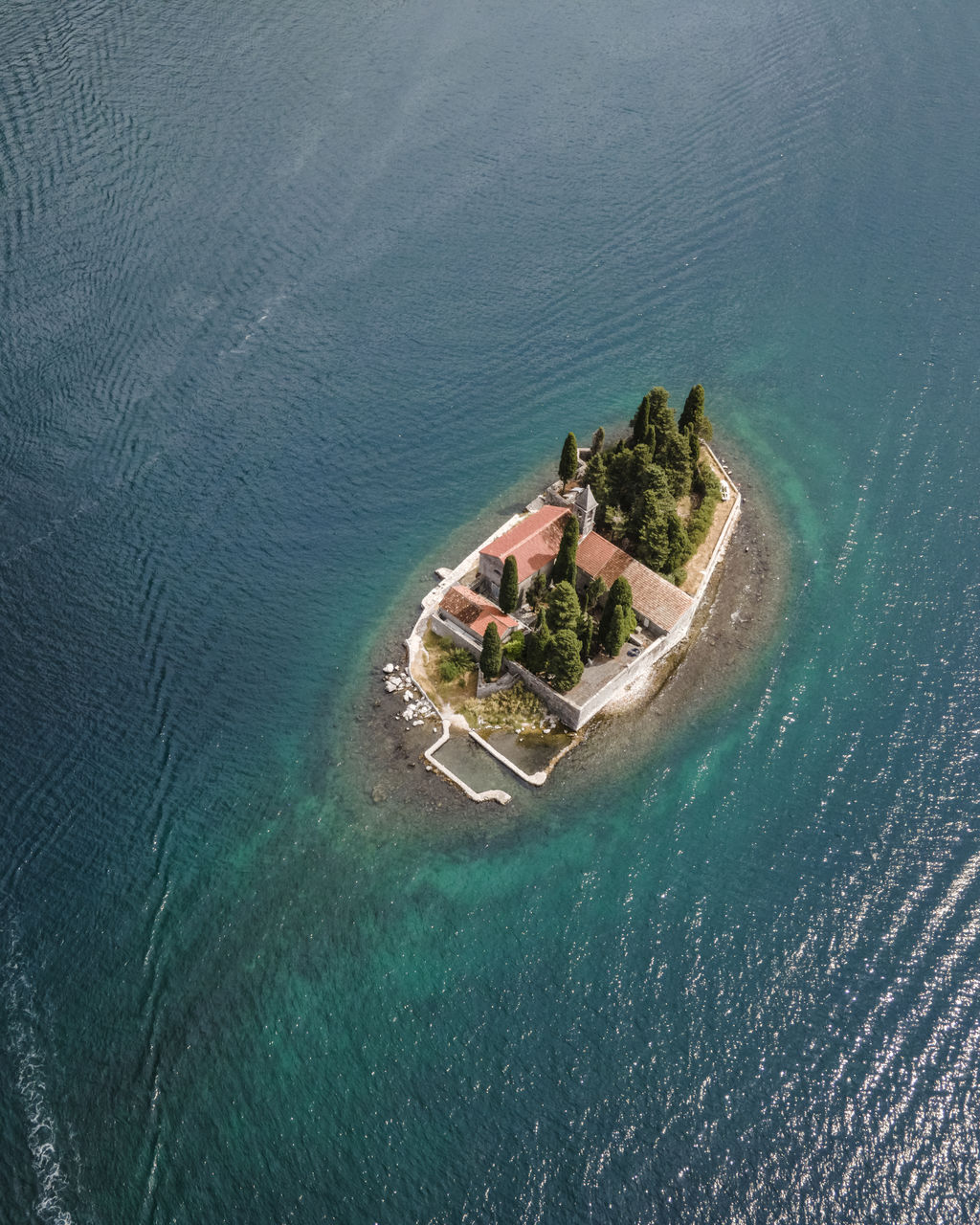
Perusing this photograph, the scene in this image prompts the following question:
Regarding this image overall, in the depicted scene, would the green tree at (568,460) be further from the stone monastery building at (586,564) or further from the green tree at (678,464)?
the green tree at (678,464)

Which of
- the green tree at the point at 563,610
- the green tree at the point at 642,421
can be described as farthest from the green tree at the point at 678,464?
the green tree at the point at 563,610

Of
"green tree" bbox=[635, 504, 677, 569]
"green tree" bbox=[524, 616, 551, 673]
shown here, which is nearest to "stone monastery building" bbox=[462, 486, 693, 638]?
"green tree" bbox=[635, 504, 677, 569]

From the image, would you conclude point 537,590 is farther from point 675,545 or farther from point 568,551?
point 675,545

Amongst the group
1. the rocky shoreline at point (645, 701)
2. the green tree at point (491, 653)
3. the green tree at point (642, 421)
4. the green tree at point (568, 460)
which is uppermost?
the green tree at point (568, 460)

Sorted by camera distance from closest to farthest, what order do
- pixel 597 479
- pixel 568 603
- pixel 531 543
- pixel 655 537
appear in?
pixel 568 603 → pixel 531 543 → pixel 655 537 → pixel 597 479

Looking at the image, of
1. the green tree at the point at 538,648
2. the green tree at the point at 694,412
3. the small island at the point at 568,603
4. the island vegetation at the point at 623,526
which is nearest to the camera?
the green tree at the point at 538,648

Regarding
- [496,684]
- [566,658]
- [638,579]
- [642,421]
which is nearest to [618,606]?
[638,579]
